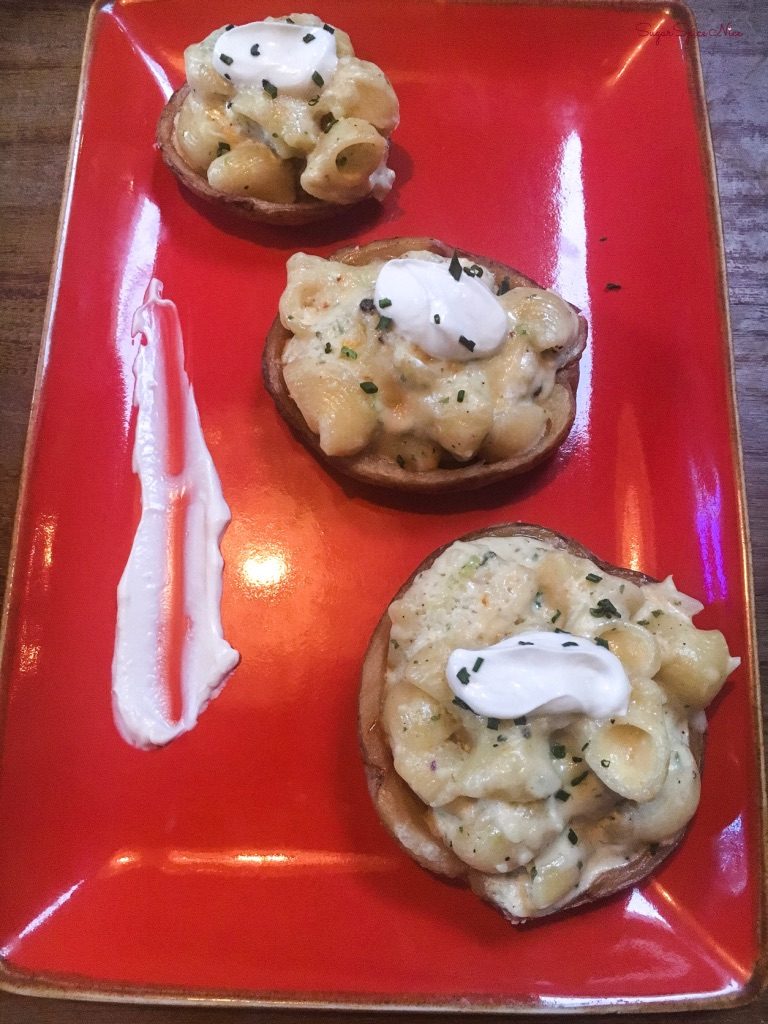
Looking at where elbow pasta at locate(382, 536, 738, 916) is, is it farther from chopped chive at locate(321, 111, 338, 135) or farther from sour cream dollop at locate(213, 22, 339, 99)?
sour cream dollop at locate(213, 22, 339, 99)

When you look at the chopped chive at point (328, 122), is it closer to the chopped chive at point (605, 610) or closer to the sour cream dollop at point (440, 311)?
the sour cream dollop at point (440, 311)

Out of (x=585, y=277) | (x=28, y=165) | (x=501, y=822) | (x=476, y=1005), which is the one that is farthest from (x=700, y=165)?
(x=476, y=1005)

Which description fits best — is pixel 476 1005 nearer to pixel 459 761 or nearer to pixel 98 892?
pixel 459 761

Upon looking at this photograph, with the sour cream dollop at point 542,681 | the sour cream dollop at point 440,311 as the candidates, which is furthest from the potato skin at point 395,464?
the sour cream dollop at point 542,681

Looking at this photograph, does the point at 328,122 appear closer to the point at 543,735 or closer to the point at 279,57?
the point at 279,57

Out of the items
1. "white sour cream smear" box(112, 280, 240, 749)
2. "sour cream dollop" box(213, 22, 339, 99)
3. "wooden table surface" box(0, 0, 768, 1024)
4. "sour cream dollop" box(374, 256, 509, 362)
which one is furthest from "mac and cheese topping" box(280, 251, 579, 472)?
"wooden table surface" box(0, 0, 768, 1024)

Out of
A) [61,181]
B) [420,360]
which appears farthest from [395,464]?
[61,181]
